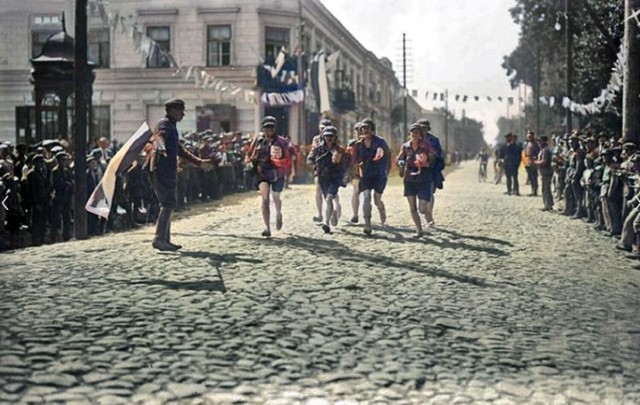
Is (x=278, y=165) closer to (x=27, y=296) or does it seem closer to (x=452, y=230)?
(x=452, y=230)

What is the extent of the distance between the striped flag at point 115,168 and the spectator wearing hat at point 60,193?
1.77 m

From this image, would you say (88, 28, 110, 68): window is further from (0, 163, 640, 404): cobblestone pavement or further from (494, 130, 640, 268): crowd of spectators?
(0, 163, 640, 404): cobblestone pavement

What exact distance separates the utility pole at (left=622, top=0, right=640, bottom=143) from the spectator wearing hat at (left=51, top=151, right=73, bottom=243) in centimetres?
967

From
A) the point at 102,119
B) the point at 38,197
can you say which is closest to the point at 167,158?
the point at 38,197

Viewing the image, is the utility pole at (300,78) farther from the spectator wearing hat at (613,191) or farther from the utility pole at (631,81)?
the spectator wearing hat at (613,191)

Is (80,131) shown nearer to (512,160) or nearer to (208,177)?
(208,177)

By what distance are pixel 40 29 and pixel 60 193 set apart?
2166 centimetres

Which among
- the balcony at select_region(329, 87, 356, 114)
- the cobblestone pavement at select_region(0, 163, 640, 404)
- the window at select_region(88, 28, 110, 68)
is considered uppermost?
the window at select_region(88, 28, 110, 68)

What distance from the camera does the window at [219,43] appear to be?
33062 millimetres

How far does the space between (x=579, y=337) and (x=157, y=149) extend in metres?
5.92

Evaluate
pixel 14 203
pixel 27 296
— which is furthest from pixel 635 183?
pixel 14 203

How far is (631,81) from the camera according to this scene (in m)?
14.6

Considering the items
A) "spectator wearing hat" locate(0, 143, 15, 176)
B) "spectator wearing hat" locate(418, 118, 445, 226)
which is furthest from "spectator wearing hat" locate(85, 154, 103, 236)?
"spectator wearing hat" locate(418, 118, 445, 226)

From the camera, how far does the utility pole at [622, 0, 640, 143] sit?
14570mm
